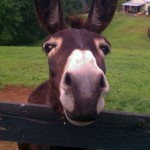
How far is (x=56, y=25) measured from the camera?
312cm

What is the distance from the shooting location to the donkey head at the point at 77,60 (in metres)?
2.18

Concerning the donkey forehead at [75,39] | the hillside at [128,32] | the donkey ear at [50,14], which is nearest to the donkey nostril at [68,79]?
the donkey forehead at [75,39]

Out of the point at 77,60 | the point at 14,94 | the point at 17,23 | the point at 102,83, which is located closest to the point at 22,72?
the point at 14,94

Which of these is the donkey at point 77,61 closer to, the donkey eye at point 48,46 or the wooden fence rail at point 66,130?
the donkey eye at point 48,46

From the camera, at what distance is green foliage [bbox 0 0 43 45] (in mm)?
42403

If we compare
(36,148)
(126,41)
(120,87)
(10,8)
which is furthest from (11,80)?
(126,41)

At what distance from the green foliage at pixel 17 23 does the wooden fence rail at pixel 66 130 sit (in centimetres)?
3883

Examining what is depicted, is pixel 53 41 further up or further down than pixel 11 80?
further up

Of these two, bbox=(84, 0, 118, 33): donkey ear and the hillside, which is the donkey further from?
the hillside

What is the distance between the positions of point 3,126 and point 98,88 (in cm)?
84

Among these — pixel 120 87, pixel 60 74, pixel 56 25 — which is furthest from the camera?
pixel 120 87

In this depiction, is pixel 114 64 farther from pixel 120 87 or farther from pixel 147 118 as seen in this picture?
pixel 147 118

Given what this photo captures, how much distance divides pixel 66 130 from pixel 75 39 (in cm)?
60

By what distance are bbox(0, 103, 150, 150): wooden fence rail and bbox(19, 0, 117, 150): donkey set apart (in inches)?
4.8
